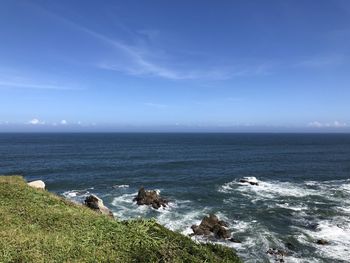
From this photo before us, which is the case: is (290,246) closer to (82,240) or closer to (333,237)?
(333,237)

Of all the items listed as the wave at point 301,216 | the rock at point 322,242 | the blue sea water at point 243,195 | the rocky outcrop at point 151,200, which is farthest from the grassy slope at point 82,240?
the rocky outcrop at point 151,200

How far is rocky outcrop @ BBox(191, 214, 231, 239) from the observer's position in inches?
1409

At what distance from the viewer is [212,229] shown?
37250 millimetres

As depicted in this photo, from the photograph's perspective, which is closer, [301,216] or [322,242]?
[322,242]

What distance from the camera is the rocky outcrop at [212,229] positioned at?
117 feet

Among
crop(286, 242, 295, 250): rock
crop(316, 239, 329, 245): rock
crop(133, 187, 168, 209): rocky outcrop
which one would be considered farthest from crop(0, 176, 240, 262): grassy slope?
crop(133, 187, 168, 209): rocky outcrop

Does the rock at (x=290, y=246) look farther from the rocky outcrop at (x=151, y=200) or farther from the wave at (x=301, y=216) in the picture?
the rocky outcrop at (x=151, y=200)

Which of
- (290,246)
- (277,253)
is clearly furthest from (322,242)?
(277,253)

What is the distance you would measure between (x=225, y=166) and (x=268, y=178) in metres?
20.2

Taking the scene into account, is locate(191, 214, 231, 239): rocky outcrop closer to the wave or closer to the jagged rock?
the wave

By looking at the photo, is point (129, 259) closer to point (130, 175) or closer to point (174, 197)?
point (174, 197)

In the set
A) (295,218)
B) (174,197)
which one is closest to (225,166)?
(174,197)

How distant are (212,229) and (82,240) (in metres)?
22.4

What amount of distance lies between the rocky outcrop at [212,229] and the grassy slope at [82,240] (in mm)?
15674
